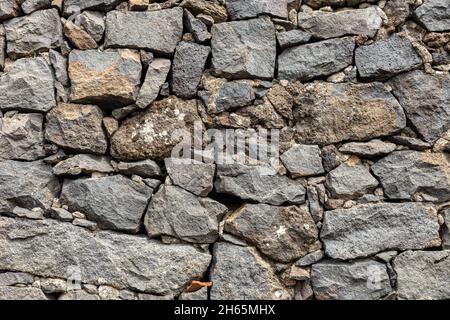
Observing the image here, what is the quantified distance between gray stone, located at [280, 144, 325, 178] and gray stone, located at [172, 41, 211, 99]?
→ 745 millimetres

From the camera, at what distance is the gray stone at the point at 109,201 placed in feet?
9.50

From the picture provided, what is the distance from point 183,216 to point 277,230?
605 millimetres

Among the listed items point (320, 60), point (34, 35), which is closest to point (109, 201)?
point (34, 35)

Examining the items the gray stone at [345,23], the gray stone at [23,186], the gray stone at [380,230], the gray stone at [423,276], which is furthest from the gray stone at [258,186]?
the gray stone at [23,186]

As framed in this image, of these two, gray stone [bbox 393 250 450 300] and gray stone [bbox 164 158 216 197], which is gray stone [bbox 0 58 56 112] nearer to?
gray stone [bbox 164 158 216 197]

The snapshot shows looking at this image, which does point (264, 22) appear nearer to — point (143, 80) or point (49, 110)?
point (143, 80)

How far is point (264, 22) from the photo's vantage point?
302 cm

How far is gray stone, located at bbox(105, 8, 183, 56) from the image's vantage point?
298 cm

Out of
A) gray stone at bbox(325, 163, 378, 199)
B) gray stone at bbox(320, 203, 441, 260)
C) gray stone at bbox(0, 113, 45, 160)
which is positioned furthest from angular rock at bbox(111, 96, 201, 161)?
gray stone at bbox(320, 203, 441, 260)

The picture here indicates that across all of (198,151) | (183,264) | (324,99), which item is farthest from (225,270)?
(324,99)

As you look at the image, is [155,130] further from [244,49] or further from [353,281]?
[353,281]

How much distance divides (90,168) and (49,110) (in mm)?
475

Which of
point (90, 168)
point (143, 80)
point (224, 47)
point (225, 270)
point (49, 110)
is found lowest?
point (225, 270)

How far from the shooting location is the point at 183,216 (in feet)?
9.50
